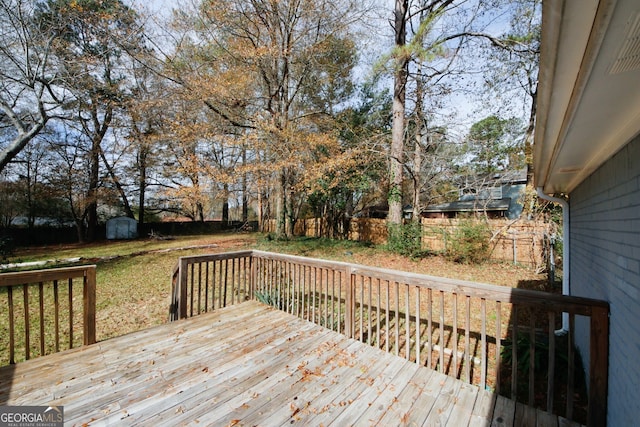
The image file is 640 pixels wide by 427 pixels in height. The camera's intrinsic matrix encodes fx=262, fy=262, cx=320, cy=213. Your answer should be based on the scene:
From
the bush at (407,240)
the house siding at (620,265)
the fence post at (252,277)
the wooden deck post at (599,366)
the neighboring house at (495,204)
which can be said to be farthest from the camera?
the neighboring house at (495,204)

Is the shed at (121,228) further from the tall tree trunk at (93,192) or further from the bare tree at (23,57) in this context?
the bare tree at (23,57)

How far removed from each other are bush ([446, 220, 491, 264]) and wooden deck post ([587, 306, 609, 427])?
6.71m

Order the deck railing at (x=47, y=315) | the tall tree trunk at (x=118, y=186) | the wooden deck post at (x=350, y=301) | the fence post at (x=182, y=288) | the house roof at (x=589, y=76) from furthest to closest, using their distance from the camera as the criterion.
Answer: the tall tree trunk at (x=118, y=186)
the fence post at (x=182, y=288)
the wooden deck post at (x=350, y=301)
the deck railing at (x=47, y=315)
the house roof at (x=589, y=76)

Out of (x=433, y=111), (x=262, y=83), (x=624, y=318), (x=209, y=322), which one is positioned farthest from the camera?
(x=262, y=83)

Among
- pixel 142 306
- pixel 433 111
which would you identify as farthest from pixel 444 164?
pixel 142 306

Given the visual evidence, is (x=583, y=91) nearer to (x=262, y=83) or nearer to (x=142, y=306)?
(x=142, y=306)

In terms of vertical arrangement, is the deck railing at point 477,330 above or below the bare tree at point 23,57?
below

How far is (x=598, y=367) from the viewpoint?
6.02 ft

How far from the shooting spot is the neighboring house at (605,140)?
738 mm

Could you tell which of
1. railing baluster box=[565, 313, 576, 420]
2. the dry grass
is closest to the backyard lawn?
the dry grass

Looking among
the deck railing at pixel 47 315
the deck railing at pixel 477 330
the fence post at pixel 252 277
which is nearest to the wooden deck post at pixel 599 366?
the deck railing at pixel 477 330

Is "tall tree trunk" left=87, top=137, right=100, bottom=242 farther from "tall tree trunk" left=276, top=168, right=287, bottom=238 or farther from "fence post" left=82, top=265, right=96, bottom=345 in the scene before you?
"fence post" left=82, top=265, right=96, bottom=345

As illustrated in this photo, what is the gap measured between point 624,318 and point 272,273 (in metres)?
3.87

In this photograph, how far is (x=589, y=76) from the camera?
0.94 m
